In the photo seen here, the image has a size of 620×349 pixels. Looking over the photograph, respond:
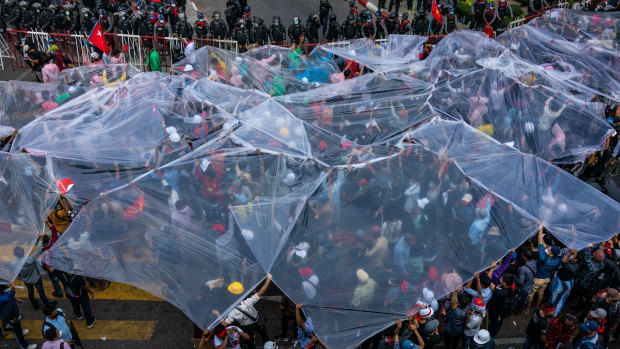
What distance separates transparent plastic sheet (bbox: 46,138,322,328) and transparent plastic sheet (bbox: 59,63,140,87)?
383 centimetres

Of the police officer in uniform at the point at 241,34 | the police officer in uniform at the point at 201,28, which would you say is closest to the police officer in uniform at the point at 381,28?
the police officer in uniform at the point at 241,34

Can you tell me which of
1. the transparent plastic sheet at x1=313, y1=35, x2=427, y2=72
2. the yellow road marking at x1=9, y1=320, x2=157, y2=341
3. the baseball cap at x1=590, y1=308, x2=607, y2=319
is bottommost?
the yellow road marking at x1=9, y1=320, x2=157, y2=341

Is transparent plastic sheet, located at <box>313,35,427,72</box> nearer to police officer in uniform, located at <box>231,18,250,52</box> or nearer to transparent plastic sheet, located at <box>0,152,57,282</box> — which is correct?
police officer in uniform, located at <box>231,18,250,52</box>

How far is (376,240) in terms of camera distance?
7.36m

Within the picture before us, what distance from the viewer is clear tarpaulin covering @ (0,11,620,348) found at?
23.0 ft

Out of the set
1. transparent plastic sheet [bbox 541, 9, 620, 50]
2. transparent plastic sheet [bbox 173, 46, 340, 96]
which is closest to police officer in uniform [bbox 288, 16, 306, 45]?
transparent plastic sheet [bbox 173, 46, 340, 96]

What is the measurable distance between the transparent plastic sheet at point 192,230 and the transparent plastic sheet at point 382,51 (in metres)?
4.86

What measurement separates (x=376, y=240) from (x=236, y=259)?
6.24 ft

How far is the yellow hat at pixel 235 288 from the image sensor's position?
22.3ft

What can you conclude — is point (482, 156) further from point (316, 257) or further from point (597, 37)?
point (597, 37)

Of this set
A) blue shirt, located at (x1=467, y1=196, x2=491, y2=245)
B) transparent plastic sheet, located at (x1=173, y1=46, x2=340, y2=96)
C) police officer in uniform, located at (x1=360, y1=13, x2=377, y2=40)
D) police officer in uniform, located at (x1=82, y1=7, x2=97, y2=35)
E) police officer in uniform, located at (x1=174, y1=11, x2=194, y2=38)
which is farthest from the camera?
police officer in uniform, located at (x1=360, y1=13, x2=377, y2=40)

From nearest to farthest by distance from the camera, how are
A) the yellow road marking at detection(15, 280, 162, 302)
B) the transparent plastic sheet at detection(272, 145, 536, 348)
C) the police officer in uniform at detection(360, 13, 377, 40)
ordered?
the transparent plastic sheet at detection(272, 145, 536, 348)
the yellow road marking at detection(15, 280, 162, 302)
the police officer in uniform at detection(360, 13, 377, 40)

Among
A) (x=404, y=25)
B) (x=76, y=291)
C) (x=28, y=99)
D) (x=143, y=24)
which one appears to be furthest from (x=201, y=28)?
(x=76, y=291)

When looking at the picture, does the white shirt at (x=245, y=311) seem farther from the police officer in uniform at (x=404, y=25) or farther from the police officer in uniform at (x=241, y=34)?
the police officer in uniform at (x=404, y=25)
